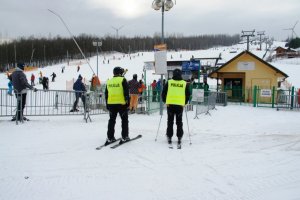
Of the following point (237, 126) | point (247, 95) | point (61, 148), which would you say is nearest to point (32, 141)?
point (61, 148)

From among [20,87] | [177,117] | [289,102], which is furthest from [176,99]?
[289,102]

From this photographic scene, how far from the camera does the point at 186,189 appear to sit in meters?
4.87

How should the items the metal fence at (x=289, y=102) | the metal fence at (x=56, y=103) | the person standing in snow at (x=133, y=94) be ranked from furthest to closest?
the metal fence at (x=289, y=102), the person standing in snow at (x=133, y=94), the metal fence at (x=56, y=103)

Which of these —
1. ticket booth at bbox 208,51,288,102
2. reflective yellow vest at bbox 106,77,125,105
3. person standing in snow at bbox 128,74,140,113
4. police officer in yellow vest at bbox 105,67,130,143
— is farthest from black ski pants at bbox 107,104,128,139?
ticket booth at bbox 208,51,288,102

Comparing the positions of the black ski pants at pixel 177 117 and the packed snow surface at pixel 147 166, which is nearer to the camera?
the packed snow surface at pixel 147 166

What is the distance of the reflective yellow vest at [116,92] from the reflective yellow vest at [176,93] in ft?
3.87

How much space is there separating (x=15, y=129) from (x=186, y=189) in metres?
6.69

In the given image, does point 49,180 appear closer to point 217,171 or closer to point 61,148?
point 61,148

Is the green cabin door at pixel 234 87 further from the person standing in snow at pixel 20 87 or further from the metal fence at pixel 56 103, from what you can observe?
the person standing in snow at pixel 20 87

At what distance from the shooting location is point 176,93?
7.82 m

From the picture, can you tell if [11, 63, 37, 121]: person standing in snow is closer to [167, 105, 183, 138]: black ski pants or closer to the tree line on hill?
[167, 105, 183, 138]: black ski pants

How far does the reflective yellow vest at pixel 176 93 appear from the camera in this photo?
25.6 ft

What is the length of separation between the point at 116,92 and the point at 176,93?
4.92 feet

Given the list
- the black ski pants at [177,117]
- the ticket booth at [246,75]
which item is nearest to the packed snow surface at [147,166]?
the black ski pants at [177,117]
